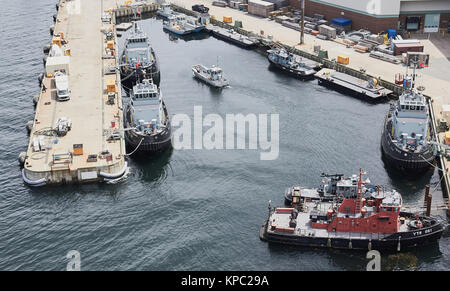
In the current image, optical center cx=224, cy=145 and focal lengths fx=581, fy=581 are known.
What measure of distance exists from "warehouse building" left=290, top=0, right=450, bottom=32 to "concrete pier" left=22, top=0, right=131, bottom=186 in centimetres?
6330

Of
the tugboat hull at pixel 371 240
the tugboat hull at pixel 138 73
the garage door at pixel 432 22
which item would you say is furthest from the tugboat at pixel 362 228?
the garage door at pixel 432 22

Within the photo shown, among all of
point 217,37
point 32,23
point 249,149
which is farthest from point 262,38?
point 32,23

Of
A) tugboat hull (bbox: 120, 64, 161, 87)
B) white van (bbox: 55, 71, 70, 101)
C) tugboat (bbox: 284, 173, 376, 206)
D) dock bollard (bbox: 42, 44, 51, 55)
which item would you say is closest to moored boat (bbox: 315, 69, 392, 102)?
tugboat hull (bbox: 120, 64, 161, 87)

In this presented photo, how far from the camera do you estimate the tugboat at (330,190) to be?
80.4 meters

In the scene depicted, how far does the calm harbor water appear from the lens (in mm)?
74500

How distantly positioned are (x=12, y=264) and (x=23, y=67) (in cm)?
8141

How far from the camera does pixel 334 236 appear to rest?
248 feet

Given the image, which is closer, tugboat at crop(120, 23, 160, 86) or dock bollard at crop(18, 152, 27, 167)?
dock bollard at crop(18, 152, 27, 167)

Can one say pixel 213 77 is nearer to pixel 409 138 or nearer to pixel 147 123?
pixel 147 123

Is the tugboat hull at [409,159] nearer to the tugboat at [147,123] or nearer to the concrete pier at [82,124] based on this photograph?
Result: the tugboat at [147,123]

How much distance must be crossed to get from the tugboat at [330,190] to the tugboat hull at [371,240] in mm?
6868

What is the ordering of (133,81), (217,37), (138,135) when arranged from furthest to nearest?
1. (217,37)
2. (133,81)
3. (138,135)

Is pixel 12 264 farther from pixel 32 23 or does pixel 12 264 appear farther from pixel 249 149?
pixel 32 23

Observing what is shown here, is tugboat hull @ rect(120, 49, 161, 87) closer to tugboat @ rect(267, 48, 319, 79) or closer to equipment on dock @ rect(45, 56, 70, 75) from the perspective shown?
equipment on dock @ rect(45, 56, 70, 75)
